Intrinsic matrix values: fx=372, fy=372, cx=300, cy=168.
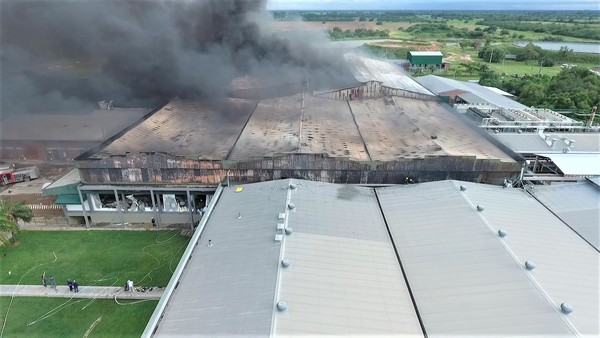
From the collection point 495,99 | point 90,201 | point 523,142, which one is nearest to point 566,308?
point 523,142

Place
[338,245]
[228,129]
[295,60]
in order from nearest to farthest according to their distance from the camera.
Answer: [338,245], [228,129], [295,60]

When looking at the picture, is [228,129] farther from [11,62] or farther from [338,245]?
[11,62]

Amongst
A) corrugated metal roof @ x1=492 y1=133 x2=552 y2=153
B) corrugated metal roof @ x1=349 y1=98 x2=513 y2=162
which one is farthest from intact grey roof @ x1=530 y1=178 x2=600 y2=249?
corrugated metal roof @ x1=492 y1=133 x2=552 y2=153

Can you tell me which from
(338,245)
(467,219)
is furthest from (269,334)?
(467,219)

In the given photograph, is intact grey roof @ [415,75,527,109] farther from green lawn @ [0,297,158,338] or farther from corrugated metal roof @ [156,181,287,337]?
green lawn @ [0,297,158,338]

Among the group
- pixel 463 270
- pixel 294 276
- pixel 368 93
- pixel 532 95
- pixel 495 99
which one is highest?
pixel 368 93

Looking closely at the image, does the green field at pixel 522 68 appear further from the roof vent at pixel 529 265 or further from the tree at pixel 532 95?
the roof vent at pixel 529 265

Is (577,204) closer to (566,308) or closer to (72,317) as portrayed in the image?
(566,308)
